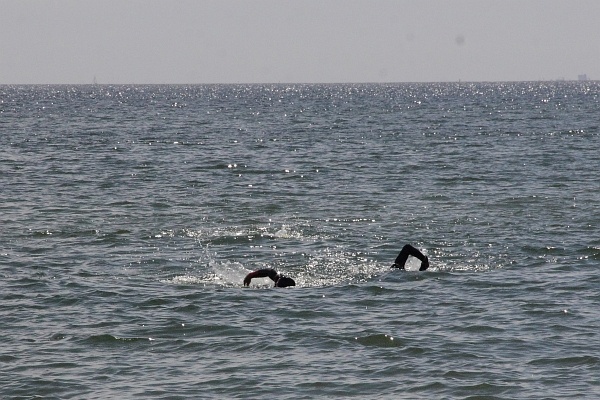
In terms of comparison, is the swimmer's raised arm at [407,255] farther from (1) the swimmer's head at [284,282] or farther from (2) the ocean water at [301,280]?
(1) the swimmer's head at [284,282]

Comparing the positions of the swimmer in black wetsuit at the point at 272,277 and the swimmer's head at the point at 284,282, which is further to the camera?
the swimmer's head at the point at 284,282

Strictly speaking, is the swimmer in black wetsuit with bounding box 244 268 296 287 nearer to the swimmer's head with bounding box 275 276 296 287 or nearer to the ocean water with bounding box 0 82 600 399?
the swimmer's head with bounding box 275 276 296 287

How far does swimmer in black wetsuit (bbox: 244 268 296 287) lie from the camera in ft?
68.0

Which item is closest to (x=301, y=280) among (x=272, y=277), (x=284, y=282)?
(x=284, y=282)

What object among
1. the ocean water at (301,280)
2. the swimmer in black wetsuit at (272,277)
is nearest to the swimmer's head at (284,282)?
the swimmer in black wetsuit at (272,277)

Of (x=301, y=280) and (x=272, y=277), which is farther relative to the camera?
(x=301, y=280)

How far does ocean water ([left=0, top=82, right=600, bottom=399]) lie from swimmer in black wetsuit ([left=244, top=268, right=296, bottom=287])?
0.62 feet

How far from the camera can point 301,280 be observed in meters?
22.0

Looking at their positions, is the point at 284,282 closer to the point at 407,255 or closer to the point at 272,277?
the point at 272,277

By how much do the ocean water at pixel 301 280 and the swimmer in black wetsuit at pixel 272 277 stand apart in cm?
19

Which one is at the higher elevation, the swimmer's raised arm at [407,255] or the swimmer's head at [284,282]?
the swimmer's raised arm at [407,255]

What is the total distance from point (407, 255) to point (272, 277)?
3500mm

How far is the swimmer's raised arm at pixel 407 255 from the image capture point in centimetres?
2234

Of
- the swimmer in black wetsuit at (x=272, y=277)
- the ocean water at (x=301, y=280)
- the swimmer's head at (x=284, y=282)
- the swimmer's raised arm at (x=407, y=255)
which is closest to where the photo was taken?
the ocean water at (x=301, y=280)
